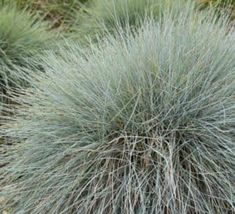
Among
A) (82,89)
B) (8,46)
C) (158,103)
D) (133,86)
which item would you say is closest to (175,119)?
(158,103)

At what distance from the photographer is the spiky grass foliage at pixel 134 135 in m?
2.37

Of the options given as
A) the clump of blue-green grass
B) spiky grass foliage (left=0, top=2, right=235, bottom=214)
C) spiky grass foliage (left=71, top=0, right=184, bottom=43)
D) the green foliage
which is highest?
the green foliage

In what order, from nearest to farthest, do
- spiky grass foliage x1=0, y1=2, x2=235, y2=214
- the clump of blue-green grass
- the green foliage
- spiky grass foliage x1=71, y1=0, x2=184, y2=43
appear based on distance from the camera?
1. spiky grass foliage x1=0, y1=2, x2=235, y2=214
2. the clump of blue-green grass
3. spiky grass foliage x1=71, y1=0, x2=184, y2=43
4. the green foliage

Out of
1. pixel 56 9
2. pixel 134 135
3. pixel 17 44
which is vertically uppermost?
pixel 56 9

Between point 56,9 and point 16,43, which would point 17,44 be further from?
point 56,9

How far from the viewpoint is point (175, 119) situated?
99.6 inches

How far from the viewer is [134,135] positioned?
97.9 inches

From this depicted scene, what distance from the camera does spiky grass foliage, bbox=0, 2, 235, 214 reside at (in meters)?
2.37

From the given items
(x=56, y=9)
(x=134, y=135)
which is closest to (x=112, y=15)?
(x=56, y=9)

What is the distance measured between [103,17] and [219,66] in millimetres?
1739

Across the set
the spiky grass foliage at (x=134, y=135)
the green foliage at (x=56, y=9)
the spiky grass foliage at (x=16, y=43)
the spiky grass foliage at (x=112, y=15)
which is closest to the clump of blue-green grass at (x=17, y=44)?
the spiky grass foliage at (x=16, y=43)

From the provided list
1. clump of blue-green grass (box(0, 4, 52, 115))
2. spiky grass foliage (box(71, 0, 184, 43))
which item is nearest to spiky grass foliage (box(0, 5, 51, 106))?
clump of blue-green grass (box(0, 4, 52, 115))

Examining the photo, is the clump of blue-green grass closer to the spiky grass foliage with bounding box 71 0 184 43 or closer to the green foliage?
the spiky grass foliage with bounding box 71 0 184 43

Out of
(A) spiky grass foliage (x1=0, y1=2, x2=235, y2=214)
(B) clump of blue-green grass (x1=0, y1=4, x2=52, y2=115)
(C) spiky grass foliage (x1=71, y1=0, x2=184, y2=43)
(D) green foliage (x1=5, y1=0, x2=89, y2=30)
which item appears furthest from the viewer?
(D) green foliage (x1=5, y1=0, x2=89, y2=30)
